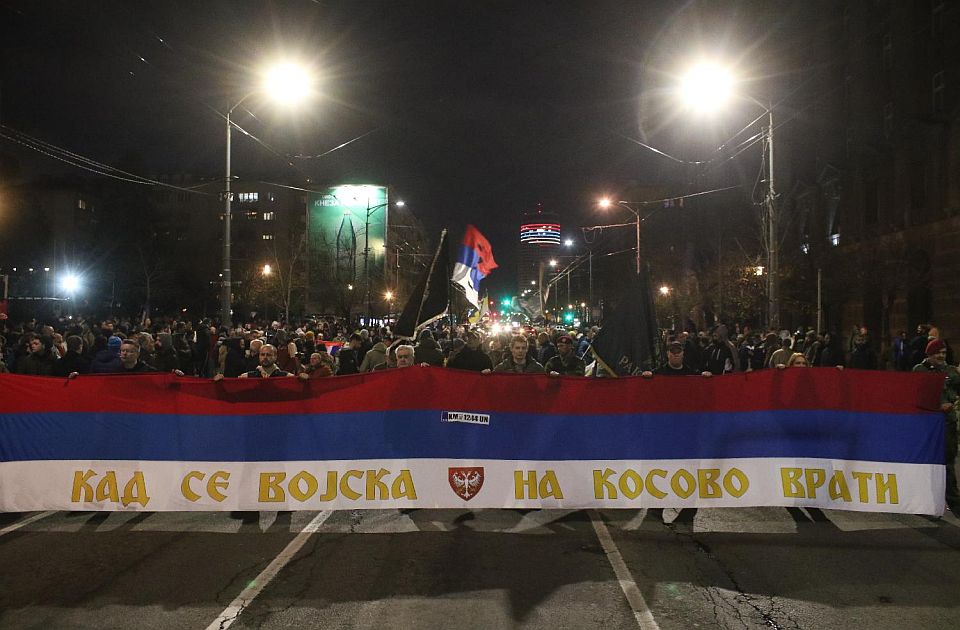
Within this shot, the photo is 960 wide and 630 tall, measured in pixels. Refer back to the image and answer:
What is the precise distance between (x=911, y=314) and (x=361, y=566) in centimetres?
3053

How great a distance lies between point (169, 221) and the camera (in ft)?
370

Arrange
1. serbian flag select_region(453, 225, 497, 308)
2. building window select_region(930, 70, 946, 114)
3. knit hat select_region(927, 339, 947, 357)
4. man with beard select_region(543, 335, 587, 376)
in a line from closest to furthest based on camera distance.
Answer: knit hat select_region(927, 339, 947, 357) < man with beard select_region(543, 335, 587, 376) < serbian flag select_region(453, 225, 497, 308) < building window select_region(930, 70, 946, 114)

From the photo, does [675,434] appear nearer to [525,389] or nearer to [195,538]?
[525,389]

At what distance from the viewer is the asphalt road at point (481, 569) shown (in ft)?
16.4

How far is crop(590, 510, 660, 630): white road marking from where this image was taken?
4.94 m

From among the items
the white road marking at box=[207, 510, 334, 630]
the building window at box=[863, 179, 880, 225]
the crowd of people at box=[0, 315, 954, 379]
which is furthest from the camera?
the building window at box=[863, 179, 880, 225]

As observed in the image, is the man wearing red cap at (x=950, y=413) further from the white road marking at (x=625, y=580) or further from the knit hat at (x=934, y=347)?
the white road marking at (x=625, y=580)

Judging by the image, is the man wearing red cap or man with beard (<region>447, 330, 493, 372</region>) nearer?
the man wearing red cap

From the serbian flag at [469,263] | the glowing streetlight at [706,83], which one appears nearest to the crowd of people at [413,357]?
the serbian flag at [469,263]

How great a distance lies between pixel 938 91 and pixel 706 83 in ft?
56.0

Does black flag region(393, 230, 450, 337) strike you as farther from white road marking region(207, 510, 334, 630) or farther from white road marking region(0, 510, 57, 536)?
white road marking region(0, 510, 57, 536)

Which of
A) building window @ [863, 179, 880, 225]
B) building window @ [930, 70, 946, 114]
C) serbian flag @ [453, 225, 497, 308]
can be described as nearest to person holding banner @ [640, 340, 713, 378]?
serbian flag @ [453, 225, 497, 308]

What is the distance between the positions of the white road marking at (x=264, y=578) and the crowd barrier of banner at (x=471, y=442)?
1.02 feet

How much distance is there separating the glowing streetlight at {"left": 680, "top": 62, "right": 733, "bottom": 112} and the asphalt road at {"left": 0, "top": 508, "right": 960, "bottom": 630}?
40.6ft
